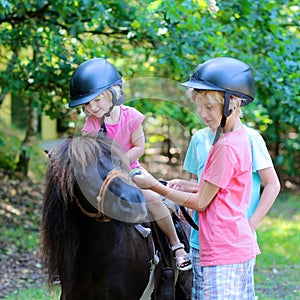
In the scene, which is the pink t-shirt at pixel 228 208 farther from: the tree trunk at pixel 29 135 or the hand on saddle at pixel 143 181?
the tree trunk at pixel 29 135

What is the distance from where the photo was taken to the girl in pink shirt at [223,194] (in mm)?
3197

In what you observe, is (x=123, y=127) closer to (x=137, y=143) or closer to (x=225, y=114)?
(x=137, y=143)

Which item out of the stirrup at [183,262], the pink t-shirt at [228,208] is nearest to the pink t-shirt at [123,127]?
the pink t-shirt at [228,208]

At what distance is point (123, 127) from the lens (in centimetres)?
356

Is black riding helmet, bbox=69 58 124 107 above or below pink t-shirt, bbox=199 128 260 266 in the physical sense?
above

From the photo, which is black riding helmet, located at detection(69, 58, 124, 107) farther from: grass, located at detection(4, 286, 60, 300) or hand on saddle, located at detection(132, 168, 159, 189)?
grass, located at detection(4, 286, 60, 300)

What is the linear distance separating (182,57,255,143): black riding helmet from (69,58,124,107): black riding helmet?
461mm

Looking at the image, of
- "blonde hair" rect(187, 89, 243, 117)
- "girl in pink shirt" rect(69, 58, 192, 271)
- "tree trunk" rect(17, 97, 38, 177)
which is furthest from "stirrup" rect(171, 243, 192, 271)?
"tree trunk" rect(17, 97, 38, 177)

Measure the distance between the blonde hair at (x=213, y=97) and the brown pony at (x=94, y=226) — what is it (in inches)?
18.9

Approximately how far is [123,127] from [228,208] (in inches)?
28.6

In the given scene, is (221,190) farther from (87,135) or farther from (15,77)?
(15,77)

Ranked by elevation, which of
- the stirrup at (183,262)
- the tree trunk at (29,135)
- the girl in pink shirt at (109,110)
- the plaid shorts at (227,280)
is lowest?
the tree trunk at (29,135)

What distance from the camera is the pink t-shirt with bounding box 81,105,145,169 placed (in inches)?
137

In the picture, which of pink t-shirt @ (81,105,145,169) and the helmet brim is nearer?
the helmet brim
